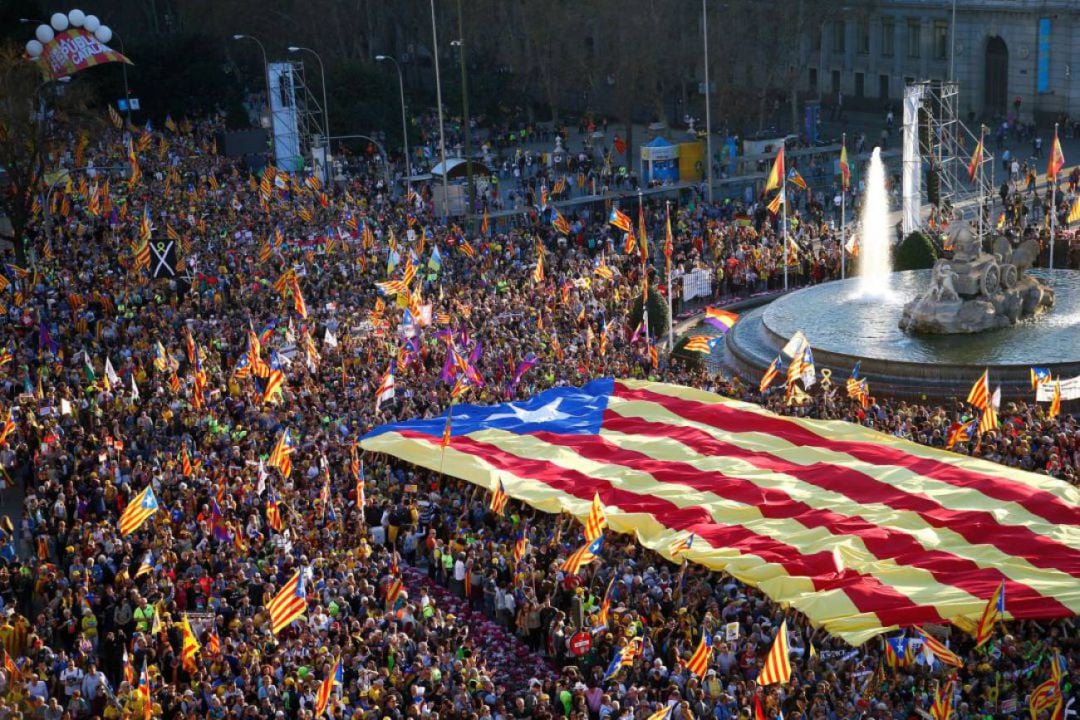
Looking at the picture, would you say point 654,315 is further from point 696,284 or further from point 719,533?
point 719,533

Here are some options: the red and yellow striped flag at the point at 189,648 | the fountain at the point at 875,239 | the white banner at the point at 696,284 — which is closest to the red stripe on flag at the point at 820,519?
the red and yellow striped flag at the point at 189,648

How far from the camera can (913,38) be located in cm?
8362

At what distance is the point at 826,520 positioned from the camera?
26.4 meters

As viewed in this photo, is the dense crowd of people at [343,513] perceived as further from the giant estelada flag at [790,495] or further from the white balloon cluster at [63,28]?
the white balloon cluster at [63,28]

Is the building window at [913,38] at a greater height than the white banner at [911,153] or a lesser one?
greater

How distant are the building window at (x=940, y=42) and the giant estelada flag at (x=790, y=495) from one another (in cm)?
5344

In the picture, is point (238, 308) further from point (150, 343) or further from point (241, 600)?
point (241, 600)

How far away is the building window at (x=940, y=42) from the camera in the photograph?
8175cm

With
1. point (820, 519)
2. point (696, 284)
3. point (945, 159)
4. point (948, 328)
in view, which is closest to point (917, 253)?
point (696, 284)

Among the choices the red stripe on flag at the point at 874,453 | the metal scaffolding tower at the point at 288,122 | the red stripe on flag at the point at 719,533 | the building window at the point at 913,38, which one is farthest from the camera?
the building window at the point at 913,38

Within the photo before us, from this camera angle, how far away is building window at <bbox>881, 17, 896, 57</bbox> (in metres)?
84.9

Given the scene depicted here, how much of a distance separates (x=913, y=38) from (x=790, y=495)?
6102 centimetres

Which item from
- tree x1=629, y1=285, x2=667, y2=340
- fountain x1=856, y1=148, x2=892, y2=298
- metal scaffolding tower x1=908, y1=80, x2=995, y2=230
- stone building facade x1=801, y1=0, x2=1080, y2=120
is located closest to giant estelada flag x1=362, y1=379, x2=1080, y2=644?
tree x1=629, y1=285, x2=667, y2=340

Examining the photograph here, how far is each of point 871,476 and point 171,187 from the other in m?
36.0
